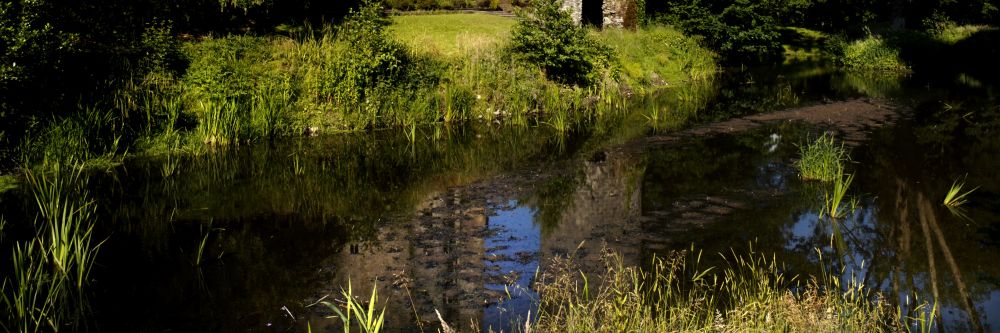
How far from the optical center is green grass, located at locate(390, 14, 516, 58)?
2055cm

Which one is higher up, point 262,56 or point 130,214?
point 262,56

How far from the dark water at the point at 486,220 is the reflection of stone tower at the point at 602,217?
4 centimetres

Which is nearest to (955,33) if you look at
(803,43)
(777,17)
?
(803,43)

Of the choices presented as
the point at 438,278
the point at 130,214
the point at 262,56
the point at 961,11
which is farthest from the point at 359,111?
the point at 961,11

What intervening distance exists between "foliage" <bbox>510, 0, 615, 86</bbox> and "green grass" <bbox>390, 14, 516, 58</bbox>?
0.83 metres

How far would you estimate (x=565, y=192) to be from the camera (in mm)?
12578

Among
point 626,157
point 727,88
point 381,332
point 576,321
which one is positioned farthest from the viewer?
point 727,88

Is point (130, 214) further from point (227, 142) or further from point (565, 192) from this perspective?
point (565, 192)

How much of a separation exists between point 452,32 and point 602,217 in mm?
14884

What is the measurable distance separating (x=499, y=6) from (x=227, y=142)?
75.7 feet

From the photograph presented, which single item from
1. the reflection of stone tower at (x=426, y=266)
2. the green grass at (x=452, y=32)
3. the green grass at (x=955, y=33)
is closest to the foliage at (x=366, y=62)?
the green grass at (x=452, y=32)

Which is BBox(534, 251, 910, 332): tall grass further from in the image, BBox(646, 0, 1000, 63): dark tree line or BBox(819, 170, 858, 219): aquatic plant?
BBox(646, 0, 1000, 63): dark tree line

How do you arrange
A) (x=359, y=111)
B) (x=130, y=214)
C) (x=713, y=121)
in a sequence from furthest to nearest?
(x=713, y=121) < (x=359, y=111) < (x=130, y=214)

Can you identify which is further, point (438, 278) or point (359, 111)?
point (359, 111)
